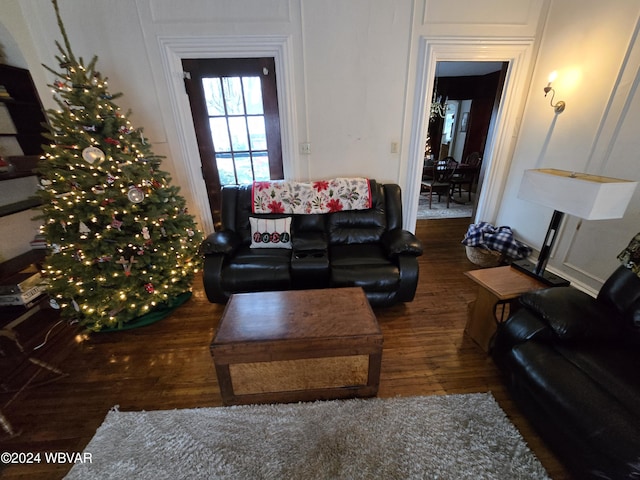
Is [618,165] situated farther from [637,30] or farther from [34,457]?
[34,457]

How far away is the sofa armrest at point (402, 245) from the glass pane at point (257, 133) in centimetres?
173

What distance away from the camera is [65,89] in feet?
6.03

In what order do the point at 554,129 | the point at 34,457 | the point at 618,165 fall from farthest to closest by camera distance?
the point at 554,129 < the point at 618,165 < the point at 34,457

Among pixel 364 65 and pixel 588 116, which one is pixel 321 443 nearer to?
pixel 364 65

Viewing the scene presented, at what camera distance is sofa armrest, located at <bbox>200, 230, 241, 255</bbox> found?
2205mm

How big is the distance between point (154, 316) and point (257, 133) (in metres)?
2.05

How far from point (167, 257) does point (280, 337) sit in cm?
138

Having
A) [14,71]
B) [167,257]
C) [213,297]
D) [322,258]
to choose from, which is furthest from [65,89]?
[322,258]

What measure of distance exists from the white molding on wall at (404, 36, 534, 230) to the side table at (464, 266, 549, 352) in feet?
5.08

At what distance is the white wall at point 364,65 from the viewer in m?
2.17

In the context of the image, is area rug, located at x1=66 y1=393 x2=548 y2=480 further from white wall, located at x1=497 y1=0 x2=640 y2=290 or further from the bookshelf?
the bookshelf

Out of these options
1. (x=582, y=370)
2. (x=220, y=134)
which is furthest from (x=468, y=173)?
(x=582, y=370)

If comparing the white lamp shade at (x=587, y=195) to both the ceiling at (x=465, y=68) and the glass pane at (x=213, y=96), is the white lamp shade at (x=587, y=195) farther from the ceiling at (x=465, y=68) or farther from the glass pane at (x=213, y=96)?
the ceiling at (x=465, y=68)

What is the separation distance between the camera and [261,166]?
300cm
